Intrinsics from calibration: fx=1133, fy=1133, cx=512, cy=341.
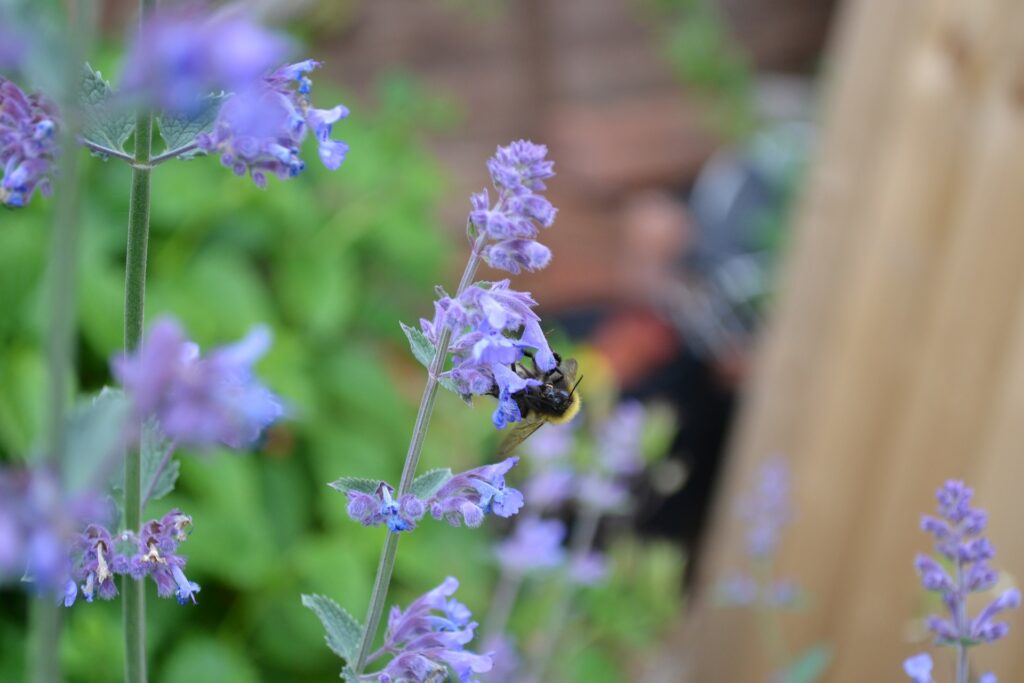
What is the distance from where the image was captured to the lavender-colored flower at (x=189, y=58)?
43cm

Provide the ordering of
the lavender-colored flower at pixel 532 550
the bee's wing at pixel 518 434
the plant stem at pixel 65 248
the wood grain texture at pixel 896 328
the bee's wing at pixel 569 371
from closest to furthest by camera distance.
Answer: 1. the plant stem at pixel 65 248
2. the bee's wing at pixel 518 434
3. the bee's wing at pixel 569 371
4. the lavender-colored flower at pixel 532 550
5. the wood grain texture at pixel 896 328

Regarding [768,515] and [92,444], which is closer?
[92,444]

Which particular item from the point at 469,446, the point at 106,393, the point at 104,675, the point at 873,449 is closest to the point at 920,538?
the point at 873,449

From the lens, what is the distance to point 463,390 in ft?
2.27

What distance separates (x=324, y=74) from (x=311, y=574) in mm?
3258

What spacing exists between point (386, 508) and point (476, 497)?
8 centimetres

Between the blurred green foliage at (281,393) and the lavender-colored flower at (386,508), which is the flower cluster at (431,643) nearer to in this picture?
the lavender-colored flower at (386,508)

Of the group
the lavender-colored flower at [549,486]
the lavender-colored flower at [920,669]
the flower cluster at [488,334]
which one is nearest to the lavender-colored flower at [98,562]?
the flower cluster at [488,334]

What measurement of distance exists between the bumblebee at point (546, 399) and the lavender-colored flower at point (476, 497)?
1.25 feet

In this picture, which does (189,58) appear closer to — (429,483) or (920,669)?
(429,483)

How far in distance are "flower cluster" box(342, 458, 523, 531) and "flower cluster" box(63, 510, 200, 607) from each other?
4.1 inches

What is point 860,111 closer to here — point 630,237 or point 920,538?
point 920,538

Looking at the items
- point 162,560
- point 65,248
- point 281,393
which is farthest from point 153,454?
point 281,393

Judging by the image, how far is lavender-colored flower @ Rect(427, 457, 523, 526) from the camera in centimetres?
71
